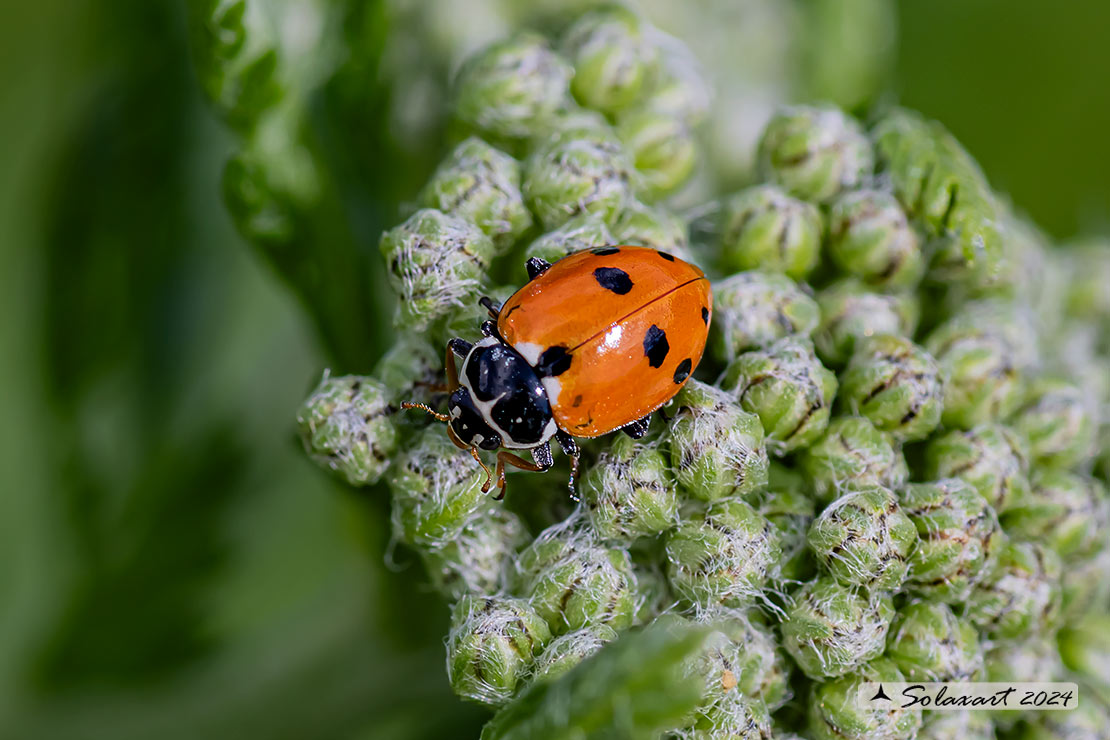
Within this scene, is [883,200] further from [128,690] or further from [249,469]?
[128,690]

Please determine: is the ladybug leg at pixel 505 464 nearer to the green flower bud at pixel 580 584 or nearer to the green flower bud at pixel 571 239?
the green flower bud at pixel 580 584

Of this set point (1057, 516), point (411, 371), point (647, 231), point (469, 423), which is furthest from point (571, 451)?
point (1057, 516)

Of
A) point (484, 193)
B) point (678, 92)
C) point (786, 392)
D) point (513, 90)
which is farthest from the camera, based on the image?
point (678, 92)

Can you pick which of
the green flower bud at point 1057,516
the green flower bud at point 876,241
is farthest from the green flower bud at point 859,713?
the green flower bud at point 876,241

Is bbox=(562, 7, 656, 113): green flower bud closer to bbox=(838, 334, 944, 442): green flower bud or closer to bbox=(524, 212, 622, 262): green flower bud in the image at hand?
bbox=(524, 212, 622, 262): green flower bud

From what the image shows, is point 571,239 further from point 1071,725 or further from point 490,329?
point 1071,725

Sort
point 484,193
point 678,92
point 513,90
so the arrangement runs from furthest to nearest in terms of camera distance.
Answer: point 678,92 < point 513,90 < point 484,193
